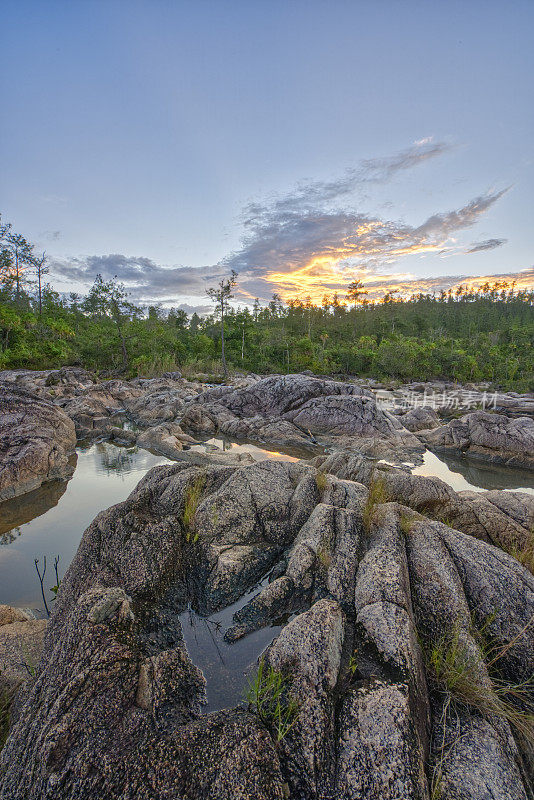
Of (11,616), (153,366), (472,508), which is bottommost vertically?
(11,616)

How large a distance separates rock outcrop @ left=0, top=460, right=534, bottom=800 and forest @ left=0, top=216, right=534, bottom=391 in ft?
114

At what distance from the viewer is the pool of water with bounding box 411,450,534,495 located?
1393 cm

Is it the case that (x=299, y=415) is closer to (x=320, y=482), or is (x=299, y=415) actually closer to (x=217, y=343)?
(x=320, y=482)

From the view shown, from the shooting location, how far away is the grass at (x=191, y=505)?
5.26m

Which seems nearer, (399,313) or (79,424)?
(79,424)

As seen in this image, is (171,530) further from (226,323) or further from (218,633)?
(226,323)

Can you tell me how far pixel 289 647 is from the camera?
10.1 ft

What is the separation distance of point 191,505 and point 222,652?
7.35 feet

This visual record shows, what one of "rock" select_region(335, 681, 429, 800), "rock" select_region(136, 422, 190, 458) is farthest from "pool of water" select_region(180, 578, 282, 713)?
"rock" select_region(136, 422, 190, 458)

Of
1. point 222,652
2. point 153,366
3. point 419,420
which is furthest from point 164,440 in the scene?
point 153,366

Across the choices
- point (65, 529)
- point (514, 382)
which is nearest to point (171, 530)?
point (65, 529)

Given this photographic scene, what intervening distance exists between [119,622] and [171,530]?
5.62 feet

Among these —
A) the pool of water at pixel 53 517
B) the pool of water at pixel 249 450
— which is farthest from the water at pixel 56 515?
the pool of water at pixel 249 450

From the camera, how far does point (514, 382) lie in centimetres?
4359
